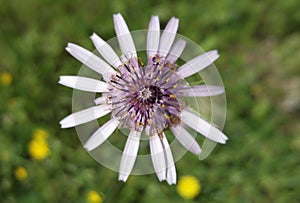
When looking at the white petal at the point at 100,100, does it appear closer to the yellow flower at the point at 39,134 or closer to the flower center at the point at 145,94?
the flower center at the point at 145,94

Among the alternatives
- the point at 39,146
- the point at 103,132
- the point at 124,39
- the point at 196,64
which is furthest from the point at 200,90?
the point at 39,146

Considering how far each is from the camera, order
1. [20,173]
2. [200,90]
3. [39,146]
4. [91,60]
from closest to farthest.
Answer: [91,60] → [200,90] → [20,173] → [39,146]

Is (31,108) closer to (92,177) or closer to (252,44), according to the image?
(92,177)

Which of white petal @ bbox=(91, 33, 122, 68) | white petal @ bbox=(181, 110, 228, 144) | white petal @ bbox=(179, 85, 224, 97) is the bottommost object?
white petal @ bbox=(181, 110, 228, 144)

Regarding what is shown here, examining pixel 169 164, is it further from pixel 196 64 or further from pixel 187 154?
pixel 187 154

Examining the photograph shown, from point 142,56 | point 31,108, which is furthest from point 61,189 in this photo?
point 142,56

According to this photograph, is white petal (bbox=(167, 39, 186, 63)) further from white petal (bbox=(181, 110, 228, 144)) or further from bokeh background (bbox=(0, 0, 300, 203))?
bokeh background (bbox=(0, 0, 300, 203))

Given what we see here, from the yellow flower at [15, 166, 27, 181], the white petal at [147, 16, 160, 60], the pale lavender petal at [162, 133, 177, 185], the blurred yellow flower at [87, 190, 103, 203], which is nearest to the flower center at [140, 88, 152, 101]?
the white petal at [147, 16, 160, 60]
